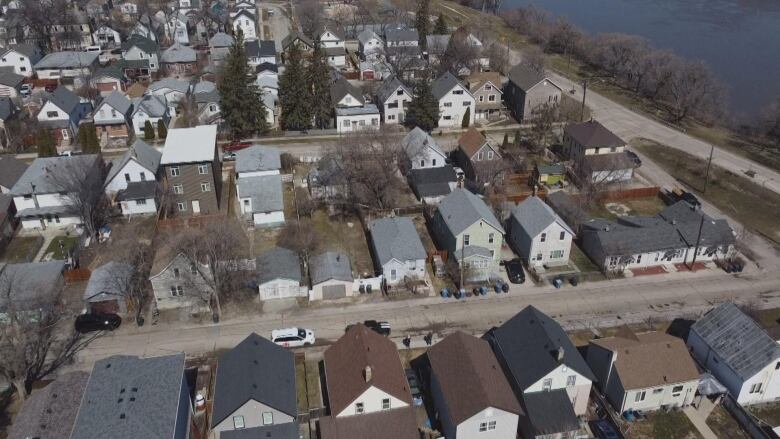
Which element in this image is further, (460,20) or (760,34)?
(460,20)

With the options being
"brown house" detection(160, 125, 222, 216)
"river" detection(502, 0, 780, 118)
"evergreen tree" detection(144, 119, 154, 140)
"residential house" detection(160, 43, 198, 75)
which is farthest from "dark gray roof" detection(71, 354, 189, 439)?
"river" detection(502, 0, 780, 118)

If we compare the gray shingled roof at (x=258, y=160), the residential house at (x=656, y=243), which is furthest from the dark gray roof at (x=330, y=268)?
the residential house at (x=656, y=243)

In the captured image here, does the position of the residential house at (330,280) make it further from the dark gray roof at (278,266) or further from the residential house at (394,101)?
the residential house at (394,101)

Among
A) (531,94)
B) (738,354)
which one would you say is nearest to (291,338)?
(738,354)

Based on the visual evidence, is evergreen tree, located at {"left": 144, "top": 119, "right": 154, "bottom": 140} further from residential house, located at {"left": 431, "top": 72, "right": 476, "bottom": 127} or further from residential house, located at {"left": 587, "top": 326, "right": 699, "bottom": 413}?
residential house, located at {"left": 587, "top": 326, "right": 699, "bottom": 413}

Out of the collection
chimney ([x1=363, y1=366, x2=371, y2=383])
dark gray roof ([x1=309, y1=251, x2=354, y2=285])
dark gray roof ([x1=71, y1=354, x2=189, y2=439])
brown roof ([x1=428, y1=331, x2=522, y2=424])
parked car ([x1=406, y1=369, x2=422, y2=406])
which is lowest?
parked car ([x1=406, y1=369, x2=422, y2=406])

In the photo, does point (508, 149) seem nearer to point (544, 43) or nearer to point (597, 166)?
point (597, 166)

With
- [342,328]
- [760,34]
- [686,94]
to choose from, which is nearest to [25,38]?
[342,328]
